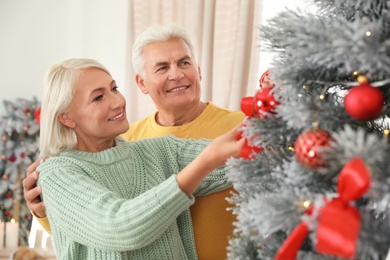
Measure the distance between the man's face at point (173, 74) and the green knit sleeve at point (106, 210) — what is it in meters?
0.63

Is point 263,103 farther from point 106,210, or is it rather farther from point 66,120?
point 66,120

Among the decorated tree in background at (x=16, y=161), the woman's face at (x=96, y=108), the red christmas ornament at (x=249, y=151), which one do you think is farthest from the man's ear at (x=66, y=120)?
the decorated tree in background at (x=16, y=161)

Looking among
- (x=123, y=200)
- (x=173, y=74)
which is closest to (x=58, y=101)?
(x=123, y=200)

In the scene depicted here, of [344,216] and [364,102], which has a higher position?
[364,102]

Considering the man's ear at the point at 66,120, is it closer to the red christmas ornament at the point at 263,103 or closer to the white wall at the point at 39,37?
the red christmas ornament at the point at 263,103

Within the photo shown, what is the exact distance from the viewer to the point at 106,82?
5.02ft

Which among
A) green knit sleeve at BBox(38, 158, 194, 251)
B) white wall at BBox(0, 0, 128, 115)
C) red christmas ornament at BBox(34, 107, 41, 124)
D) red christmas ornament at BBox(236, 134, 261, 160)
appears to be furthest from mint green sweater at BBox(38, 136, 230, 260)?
white wall at BBox(0, 0, 128, 115)

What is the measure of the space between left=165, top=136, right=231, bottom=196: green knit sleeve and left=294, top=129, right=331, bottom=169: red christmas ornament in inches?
28.0

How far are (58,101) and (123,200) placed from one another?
0.37m

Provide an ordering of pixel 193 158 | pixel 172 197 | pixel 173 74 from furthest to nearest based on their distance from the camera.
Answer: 1. pixel 173 74
2. pixel 193 158
3. pixel 172 197

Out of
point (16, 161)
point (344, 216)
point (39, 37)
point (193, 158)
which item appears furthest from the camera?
point (39, 37)

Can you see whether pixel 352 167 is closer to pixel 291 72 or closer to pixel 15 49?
pixel 291 72

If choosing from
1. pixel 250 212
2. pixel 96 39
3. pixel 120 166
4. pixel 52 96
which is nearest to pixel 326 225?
pixel 250 212

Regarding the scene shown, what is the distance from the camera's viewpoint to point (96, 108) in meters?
1.50
